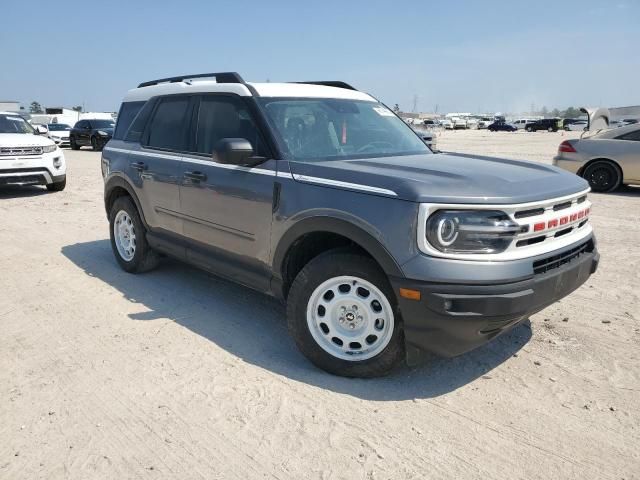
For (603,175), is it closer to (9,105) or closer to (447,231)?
(447,231)

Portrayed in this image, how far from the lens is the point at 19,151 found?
1025cm

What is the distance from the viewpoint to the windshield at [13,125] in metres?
11.0

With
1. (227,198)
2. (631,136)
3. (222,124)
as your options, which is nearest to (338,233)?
(227,198)

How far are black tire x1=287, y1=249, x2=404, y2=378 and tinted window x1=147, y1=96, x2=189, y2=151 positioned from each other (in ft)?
6.46

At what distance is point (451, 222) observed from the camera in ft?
9.22

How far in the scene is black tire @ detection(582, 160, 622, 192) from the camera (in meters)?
10.5

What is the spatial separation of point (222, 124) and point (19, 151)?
26.0ft

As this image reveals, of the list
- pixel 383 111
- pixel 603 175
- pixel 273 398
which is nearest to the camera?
pixel 273 398

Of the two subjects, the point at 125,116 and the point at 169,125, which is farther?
the point at 125,116

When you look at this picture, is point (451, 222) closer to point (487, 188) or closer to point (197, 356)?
point (487, 188)

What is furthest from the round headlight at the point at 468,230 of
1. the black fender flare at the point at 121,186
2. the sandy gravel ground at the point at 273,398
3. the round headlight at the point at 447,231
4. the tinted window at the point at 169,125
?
the black fender flare at the point at 121,186

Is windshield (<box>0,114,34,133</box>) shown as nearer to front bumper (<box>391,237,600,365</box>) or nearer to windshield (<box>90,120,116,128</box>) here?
front bumper (<box>391,237,600,365</box>)

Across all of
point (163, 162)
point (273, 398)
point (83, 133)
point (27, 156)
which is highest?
point (163, 162)

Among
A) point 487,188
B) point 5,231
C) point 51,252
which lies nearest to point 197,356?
point 487,188
